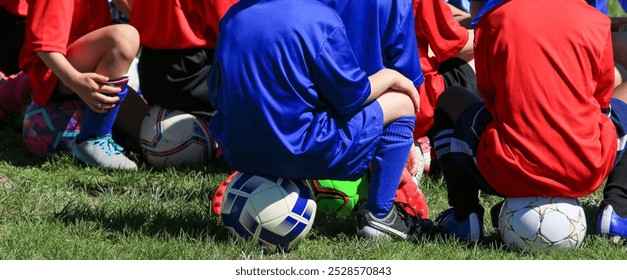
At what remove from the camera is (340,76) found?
397 cm

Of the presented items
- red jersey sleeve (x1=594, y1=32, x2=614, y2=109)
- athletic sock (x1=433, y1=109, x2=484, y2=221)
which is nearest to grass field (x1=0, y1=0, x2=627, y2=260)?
athletic sock (x1=433, y1=109, x2=484, y2=221)

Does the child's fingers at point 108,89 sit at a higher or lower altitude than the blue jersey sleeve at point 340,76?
lower

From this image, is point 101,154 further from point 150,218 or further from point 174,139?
point 150,218

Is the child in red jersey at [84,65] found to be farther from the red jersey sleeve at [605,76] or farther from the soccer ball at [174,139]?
the red jersey sleeve at [605,76]

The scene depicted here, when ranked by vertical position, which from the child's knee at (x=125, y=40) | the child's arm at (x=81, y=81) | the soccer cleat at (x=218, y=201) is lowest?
the soccer cleat at (x=218, y=201)

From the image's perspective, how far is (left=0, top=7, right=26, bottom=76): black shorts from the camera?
6293 mm

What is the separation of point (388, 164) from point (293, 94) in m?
0.60

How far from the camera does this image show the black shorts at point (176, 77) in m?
5.52

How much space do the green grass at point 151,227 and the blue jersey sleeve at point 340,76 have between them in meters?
0.59

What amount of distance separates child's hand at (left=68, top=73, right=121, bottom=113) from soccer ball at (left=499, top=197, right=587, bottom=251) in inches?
82.7

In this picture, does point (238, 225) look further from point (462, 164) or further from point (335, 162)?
point (462, 164)

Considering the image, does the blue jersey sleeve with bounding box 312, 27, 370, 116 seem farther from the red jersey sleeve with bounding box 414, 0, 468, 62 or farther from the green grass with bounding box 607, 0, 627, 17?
the green grass with bounding box 607, 0, 627, 17

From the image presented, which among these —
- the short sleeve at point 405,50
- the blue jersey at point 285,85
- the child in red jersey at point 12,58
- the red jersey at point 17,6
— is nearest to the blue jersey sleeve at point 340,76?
the blue jersey at point 285,85

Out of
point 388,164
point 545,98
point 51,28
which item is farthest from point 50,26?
point 545,98
